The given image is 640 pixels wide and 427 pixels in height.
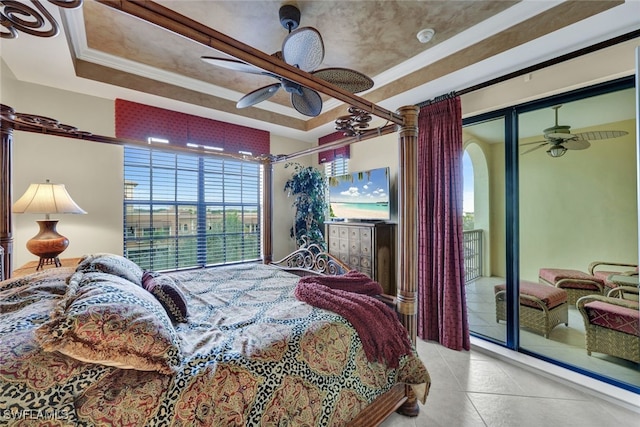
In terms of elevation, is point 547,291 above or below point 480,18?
below

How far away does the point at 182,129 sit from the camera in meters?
3.41

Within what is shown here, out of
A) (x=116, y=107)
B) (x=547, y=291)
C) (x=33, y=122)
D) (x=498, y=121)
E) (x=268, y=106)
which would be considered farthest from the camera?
(x=268, y=106)

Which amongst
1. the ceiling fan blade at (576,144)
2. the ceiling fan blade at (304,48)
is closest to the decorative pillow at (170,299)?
the ceiling fan blade at (304,48)

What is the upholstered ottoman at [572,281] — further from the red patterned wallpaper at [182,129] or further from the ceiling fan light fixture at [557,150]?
the red patterned wallpaper at [182,129]

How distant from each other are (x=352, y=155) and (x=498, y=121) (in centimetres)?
189

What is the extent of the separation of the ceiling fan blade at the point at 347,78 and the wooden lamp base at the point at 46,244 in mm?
2442

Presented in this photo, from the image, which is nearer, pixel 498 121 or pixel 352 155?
pixel 498 121

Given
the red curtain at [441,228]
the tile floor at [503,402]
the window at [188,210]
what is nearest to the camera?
the tile floor at [503,402]

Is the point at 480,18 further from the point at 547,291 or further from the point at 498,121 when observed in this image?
the point at 547,291

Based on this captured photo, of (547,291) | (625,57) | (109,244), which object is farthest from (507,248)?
(109,244)

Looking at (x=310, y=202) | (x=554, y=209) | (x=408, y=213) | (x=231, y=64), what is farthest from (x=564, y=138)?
(x=310, y=202)

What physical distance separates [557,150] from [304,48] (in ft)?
7.49

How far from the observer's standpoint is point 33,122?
70.7 inches

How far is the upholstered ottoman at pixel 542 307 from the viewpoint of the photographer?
2340mm
